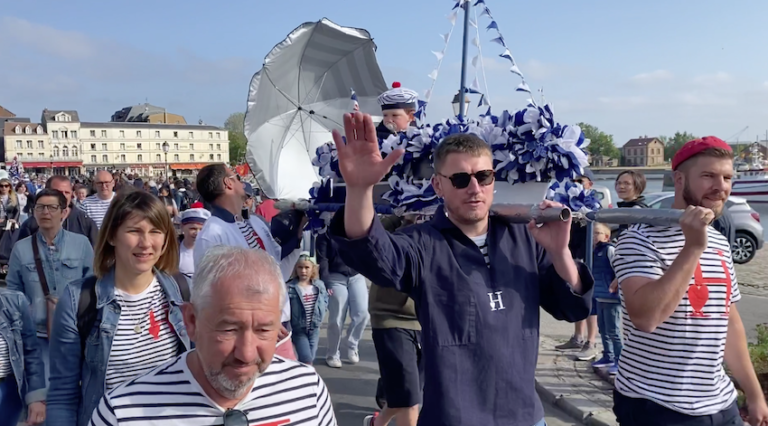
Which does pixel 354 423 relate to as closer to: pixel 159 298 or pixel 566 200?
pixel 159 298


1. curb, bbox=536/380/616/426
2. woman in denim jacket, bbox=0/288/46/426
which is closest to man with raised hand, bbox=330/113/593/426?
woman in denim jacket, bbox=0/288/46/426

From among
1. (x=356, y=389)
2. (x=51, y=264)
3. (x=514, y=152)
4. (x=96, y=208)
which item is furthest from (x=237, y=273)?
(x=96, y=208)

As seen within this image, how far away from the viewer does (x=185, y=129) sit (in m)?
104

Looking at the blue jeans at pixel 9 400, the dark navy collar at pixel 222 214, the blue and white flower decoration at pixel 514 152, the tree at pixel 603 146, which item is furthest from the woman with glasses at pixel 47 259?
the tree at pixel 603 146

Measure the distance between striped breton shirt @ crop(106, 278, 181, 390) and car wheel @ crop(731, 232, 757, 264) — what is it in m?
12.7

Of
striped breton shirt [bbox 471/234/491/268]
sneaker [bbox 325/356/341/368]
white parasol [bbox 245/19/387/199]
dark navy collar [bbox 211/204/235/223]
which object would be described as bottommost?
sneaker [bbox 325/356/341/368]

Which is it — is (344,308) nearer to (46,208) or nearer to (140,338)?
(46,208)

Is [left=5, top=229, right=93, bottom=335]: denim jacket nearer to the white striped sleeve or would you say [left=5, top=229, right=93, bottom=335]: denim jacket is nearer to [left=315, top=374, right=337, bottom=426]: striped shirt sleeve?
[left=315, top=374, right=337, bottom=426]: striped shirt sleeve

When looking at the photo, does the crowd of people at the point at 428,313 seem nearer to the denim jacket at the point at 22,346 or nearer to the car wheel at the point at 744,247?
the denim jacket at the point at 22,346

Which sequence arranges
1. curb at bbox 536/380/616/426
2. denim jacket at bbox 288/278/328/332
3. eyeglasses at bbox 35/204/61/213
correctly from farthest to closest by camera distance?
1. denim jacket at bbox 288/278/328/332
2. curb at bbox 536/380/616/426
3. eyeglasses at bbox 35/204/61/213

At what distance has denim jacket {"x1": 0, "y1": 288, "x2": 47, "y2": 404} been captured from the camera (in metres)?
3.17

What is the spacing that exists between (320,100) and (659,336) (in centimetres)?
431

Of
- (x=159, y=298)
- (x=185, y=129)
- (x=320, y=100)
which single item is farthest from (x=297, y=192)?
(x=185, y=129)

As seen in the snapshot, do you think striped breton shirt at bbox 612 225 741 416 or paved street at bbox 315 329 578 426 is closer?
striped breton shirt at bbox 612 225 741 416
